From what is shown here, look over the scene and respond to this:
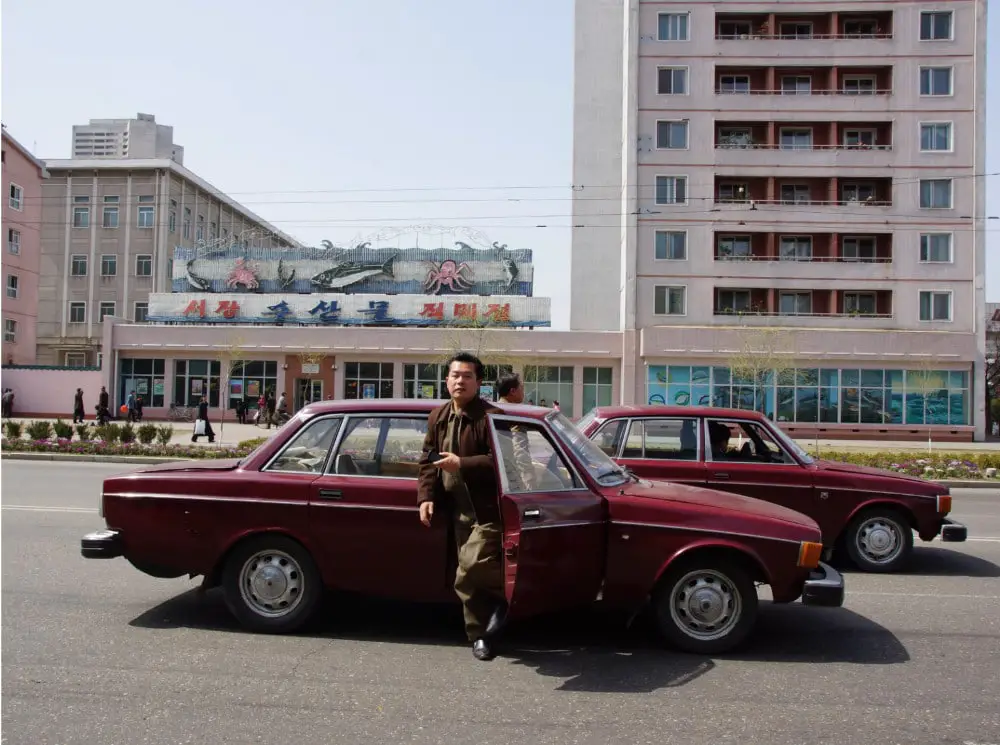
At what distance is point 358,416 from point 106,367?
136 feet

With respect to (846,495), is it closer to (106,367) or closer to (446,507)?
(446,507)

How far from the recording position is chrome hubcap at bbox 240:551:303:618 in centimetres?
573

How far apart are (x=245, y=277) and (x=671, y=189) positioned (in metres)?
23.4

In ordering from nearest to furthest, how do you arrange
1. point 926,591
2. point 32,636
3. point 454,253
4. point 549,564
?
1. point 549,564
2. point 32,636
3. point 926,591
4. point 454,253

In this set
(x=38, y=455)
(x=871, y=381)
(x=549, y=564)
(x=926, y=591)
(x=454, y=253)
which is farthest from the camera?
(x=454, y=253)

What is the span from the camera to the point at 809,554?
17.5ft

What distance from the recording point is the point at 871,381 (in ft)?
128

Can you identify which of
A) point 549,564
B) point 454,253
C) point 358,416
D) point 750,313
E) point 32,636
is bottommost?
point 32,636

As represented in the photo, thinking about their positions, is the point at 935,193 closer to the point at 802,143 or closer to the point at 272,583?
the point at 802,143

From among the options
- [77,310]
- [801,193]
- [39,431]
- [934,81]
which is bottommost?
[39,431]

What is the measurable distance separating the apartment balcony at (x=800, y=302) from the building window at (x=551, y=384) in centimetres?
810

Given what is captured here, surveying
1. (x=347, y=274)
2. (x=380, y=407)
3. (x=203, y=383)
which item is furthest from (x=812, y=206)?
(x=380, y=407)

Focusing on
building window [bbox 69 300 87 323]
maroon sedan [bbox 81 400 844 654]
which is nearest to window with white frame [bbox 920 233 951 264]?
maroon sedan [bbox 81 400 844 654]

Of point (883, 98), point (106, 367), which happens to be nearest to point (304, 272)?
point (106, 367)
